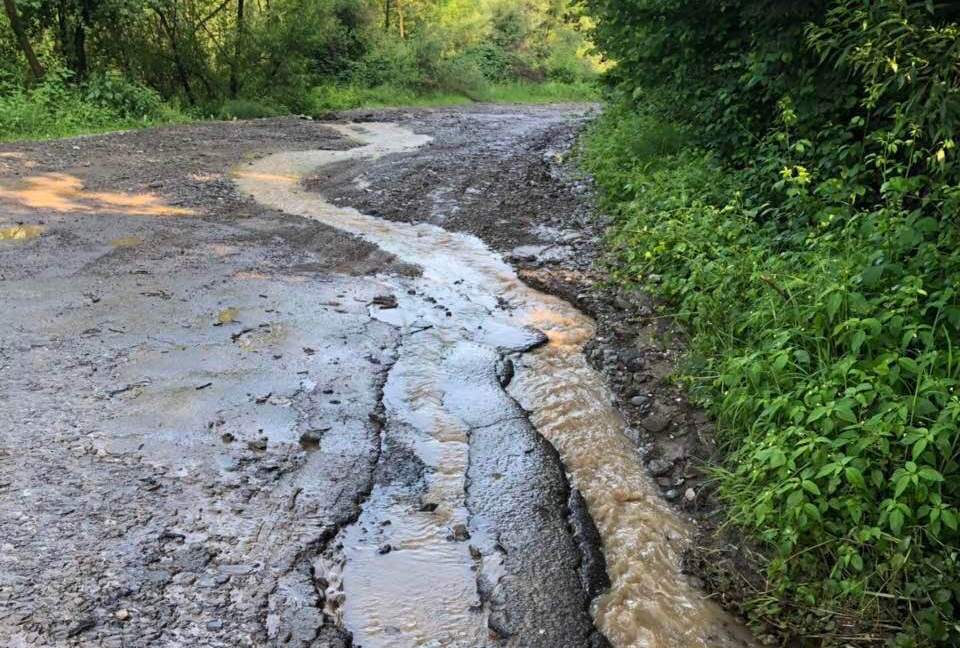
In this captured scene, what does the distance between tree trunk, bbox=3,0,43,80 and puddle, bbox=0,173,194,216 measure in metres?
8.41

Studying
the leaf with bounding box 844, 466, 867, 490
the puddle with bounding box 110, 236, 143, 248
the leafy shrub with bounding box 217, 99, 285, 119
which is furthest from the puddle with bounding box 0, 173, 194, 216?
the leafy shrub with bounding box 217, 99, 285, 119

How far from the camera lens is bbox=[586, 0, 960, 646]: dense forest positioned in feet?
9.57

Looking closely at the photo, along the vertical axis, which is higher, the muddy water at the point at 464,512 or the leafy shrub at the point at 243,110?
the leafy shrub at the point at 243,110

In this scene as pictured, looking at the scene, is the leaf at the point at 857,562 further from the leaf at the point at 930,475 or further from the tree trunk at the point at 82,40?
the tree trunk at the point at 82,40

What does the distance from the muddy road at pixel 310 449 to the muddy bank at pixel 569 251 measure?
0.44 ft

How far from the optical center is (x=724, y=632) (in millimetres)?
3109

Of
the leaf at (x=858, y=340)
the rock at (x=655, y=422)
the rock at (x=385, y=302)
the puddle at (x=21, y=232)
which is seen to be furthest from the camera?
the puddle at (x=21, y=232)

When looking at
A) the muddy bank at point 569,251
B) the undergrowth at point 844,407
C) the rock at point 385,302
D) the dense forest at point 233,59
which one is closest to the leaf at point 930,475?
the undergrowth at point 844,407

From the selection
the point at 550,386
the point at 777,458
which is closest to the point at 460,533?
the point at 777,458

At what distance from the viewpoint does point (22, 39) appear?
51.8 ft

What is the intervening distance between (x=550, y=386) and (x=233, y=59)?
19.5m

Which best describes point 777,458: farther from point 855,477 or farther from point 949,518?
point 949,518

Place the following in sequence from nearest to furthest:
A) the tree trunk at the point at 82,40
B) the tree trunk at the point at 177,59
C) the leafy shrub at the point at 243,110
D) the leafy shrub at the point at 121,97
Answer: the leafy shrub at the point at 121,97 → the tree trunk at the point at 82,40 → the leafy shrub at the point at 243,110 → the tree trunk at the point at 177,59

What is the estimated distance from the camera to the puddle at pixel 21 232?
24.0 feet
